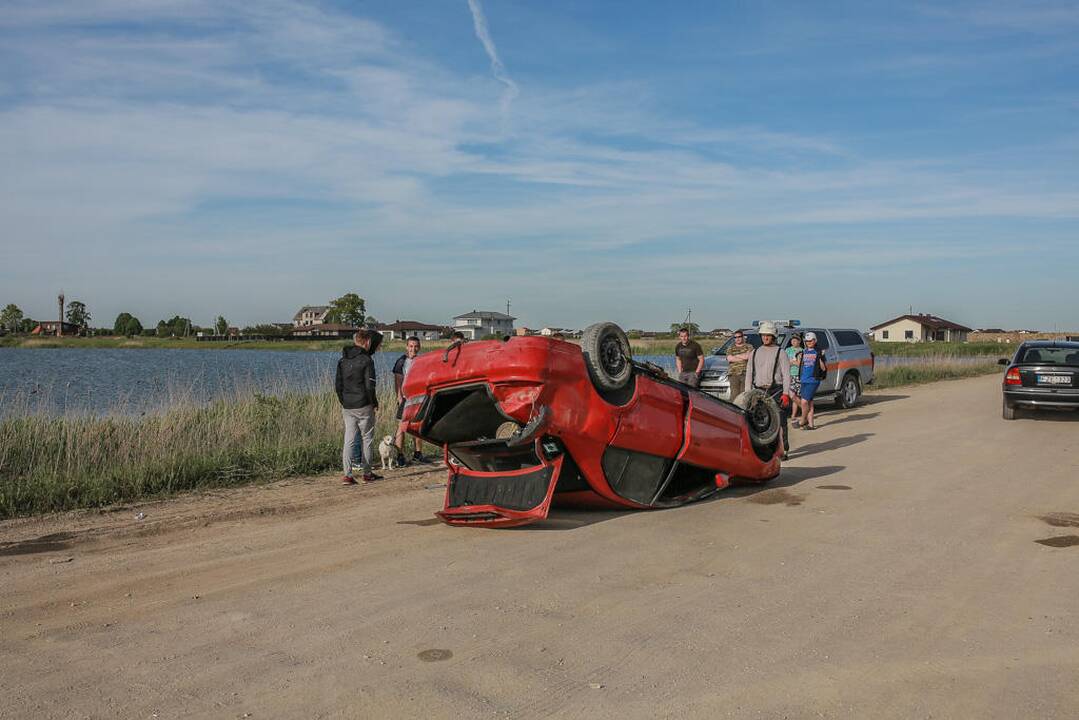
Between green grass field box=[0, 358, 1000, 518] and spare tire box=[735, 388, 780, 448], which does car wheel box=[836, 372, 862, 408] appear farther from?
green grass field box=[0, 358, 1000, 518]

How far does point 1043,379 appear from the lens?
17484 mm

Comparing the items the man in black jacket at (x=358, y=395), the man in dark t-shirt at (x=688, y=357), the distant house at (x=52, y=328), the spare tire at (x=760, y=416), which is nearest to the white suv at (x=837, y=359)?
the man in dark t-shirt at (x=688, y=357)

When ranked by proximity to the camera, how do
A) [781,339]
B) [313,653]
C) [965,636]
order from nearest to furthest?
1. [313,653]
2. [965,636]
3. [781,339]

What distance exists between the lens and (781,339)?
20.5 meters

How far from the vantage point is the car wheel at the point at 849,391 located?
21141 millimetres

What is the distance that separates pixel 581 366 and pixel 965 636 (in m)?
3.90

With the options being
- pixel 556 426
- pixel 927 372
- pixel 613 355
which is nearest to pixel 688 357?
pixel 613 355

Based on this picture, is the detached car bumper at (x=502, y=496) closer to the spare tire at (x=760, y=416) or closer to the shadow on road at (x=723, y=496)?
the shadow on road at (x=723, y=496)

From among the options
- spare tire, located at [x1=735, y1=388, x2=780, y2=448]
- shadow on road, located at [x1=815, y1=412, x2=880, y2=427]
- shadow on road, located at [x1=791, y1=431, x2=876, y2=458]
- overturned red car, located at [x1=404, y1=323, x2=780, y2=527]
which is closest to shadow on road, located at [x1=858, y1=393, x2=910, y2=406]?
shadow on road, located at [x1=815, y1=412, x2=880, y2=427]

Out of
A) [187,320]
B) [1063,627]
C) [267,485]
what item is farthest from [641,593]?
[187,320]

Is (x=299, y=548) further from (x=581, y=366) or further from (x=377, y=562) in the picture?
(x=581, y=366)

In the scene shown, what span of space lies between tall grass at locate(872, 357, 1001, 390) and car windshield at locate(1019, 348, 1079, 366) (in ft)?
34.0

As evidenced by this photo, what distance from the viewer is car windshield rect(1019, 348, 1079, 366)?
1795 centimetres

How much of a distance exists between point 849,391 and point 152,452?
1612 cm
